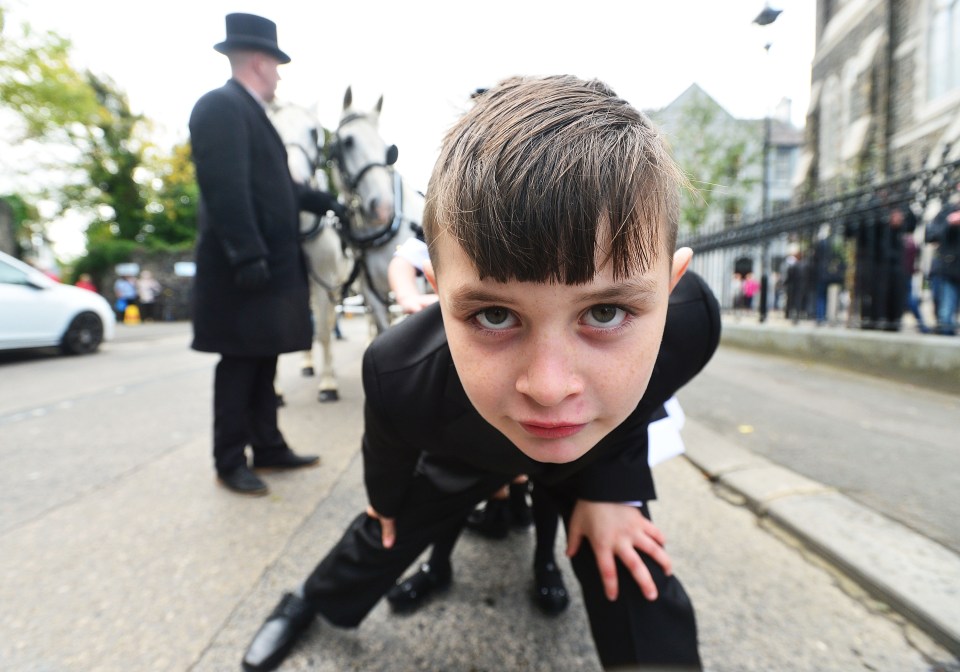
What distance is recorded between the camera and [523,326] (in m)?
0.88

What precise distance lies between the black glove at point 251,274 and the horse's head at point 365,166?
47.2 inches

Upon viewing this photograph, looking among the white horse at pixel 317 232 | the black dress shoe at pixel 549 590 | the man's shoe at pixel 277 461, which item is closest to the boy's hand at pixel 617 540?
the black dress shoe at pixel 549 590

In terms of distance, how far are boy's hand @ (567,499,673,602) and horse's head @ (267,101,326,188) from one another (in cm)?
284

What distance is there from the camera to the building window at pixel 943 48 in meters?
11.8

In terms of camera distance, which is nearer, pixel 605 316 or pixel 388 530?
pixel 605 316

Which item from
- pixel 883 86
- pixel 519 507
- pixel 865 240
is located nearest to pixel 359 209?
pixel 519 507

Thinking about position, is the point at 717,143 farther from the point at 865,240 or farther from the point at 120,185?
the point at 120,185

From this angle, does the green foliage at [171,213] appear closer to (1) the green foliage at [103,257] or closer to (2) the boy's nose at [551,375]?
(1) the green foliage at [103,257]

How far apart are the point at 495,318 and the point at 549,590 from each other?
41.3 inches

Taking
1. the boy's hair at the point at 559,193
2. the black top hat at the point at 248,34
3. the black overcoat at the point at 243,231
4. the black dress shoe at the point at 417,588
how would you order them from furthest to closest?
1. the black top hat at the point at 248,34
2. the black overcoat at the point at 243,231
3. the black dress shoe at the point at 417,588
4. the boy's hair at the point at 559,193

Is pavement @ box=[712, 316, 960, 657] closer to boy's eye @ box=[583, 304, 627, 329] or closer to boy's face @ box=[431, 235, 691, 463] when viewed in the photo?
boy's face @ box=[431, 235, 691, 463]

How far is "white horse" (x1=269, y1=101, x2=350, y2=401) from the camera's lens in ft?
11.6

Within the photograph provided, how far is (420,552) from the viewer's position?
4.77 ft

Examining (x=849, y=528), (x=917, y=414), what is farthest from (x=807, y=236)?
(x=849, y=528)
